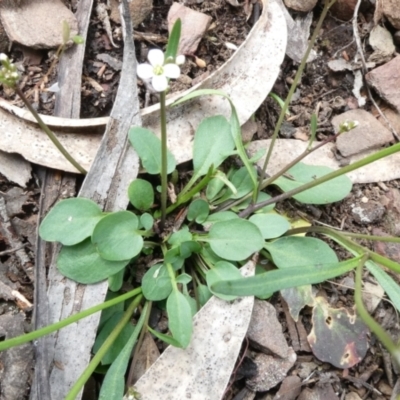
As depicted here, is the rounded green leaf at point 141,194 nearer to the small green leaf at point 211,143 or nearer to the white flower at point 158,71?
the small green leaf at point 211,143

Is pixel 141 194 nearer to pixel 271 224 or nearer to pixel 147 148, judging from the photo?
pixel 147 148

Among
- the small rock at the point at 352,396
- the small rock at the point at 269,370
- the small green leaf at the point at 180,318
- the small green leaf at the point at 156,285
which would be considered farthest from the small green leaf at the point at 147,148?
the small rock at the point at 352,396

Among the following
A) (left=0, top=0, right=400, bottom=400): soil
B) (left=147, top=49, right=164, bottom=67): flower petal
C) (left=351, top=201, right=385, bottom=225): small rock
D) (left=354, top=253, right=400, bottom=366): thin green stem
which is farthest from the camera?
(left=351, top=201, right=385, bottom=225): small rock

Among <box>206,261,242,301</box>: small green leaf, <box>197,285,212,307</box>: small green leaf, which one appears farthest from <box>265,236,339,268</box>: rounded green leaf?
<box>197,285,212,307</box>: small green leaf

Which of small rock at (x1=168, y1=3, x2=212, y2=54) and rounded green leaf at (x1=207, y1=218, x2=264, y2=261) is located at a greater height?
small rock at (x1=168, y1=3, x2=212, y2=54)

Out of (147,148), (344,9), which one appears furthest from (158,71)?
(344,9)

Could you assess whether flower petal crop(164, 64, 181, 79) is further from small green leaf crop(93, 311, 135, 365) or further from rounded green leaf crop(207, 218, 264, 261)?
small green leaf crop(93, 311, 135, 365)

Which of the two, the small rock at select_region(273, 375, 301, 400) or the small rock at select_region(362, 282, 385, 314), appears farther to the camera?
the small rock at select_region(362, 282, 385, 314)
